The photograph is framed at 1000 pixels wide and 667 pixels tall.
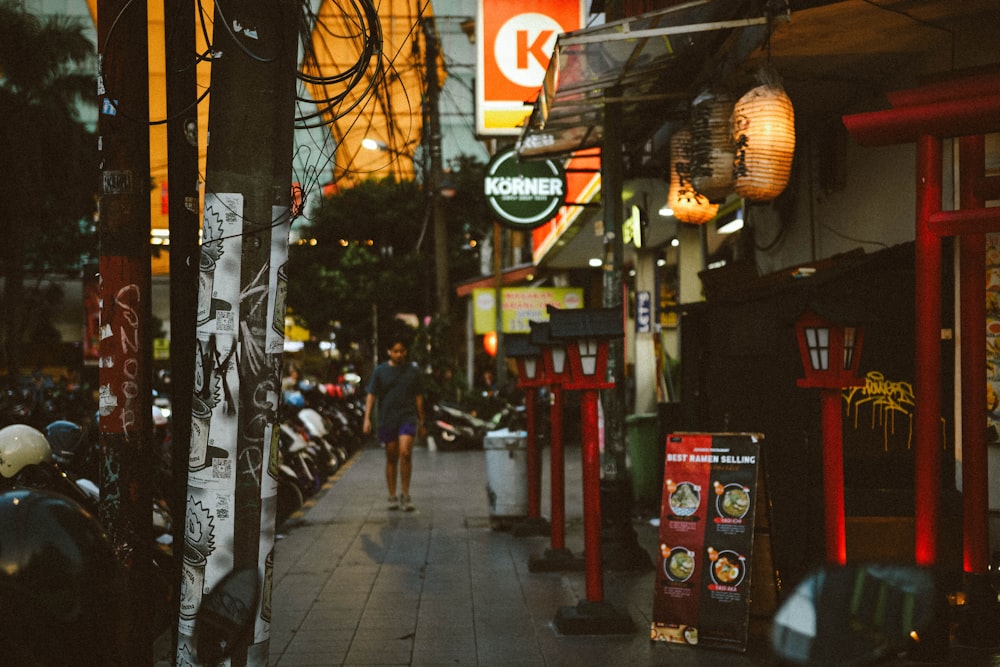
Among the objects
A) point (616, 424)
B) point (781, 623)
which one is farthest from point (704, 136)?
point (781, 623)

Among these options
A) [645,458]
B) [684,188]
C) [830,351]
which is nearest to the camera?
[830,351]

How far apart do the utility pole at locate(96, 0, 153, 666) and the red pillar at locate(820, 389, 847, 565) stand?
3633 mm

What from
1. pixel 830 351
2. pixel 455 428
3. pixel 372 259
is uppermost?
pixel 372 259

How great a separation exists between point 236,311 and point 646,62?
483cm

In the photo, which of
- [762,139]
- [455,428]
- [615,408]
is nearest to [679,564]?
[615,408]

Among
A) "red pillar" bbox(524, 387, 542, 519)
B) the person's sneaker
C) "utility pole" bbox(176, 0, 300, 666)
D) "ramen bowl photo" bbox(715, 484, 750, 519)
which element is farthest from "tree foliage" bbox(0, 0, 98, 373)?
"utility pole" bbox(176, 0, 300, 666)

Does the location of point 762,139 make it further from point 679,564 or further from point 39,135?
point 39,135

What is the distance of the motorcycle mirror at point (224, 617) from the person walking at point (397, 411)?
9350 mm

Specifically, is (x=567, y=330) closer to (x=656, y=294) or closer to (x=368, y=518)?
(x=368, y=518)

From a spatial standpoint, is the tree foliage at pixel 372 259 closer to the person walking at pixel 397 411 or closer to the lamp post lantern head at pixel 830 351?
the person walking at pixel 397 411

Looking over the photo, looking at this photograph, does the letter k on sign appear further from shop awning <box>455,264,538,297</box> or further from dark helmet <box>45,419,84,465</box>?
shop awning <box>455,264,538,297</box>

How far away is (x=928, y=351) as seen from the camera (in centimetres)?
498

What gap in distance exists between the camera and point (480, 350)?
36156 mm

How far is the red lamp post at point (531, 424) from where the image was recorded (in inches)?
384
